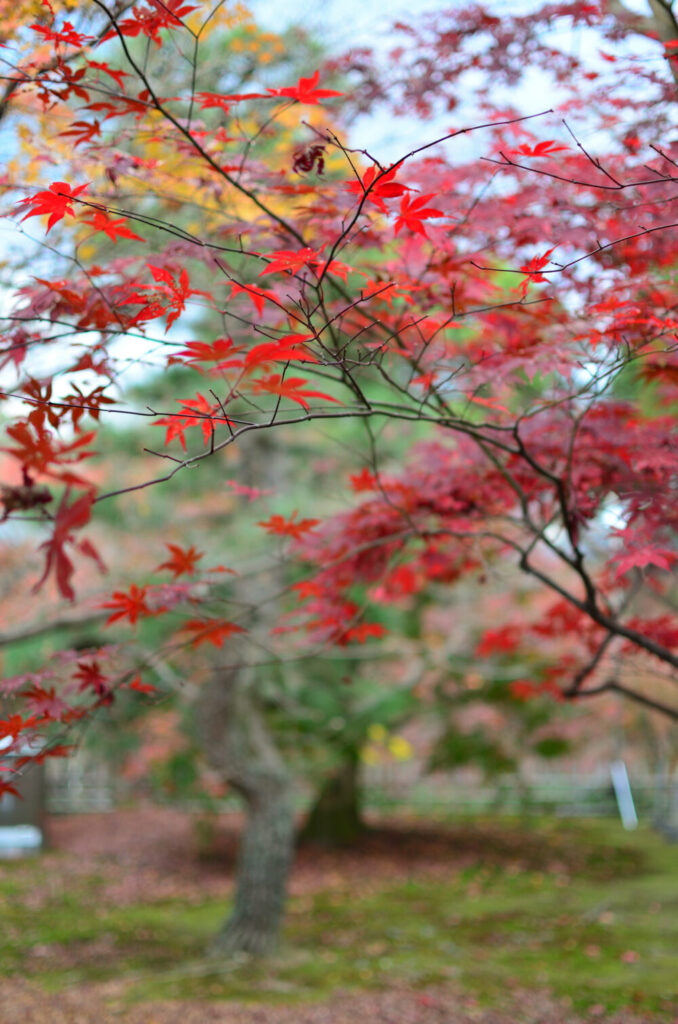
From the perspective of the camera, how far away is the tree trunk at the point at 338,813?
Answer: 1024 cm

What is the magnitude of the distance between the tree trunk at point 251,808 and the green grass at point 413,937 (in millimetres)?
248

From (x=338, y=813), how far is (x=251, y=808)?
4.70 m

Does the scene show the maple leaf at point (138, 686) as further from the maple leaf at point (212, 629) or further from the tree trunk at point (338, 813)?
the tree trunk at point (338, 813)

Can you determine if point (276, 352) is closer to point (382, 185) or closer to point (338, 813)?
point (382, 185)

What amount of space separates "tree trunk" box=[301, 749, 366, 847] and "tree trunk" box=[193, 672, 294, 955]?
4.16 meters

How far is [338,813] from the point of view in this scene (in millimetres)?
10406

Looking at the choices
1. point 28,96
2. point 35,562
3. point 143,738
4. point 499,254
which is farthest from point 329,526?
point 143,738

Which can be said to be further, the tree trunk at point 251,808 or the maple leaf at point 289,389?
the tree trunk at point 251,808

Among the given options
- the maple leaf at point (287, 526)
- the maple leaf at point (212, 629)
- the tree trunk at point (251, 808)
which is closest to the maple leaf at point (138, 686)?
the maple leaf at point (212, 629)

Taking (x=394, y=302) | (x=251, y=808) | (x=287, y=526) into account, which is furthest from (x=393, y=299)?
(x=251, y=808)

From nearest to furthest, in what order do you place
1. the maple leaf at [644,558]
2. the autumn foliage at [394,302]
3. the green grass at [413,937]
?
the autumn foliage at [394,302], the maple leaf at [644,558], the green grass at [413,937]

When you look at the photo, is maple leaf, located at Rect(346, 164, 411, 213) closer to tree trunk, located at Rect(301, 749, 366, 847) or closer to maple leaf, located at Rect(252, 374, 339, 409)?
maple leaf, located at Rect(252, 374, 339, 409)

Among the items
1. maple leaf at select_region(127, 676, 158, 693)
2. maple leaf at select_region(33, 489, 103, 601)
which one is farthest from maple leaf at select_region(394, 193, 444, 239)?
maple leaf at select_region(127, 676, 158, 693)

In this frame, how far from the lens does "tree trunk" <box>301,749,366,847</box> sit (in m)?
10.2
